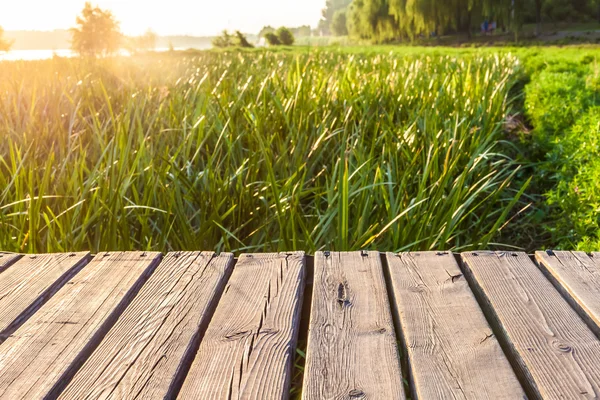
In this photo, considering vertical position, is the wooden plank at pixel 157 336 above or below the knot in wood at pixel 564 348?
above

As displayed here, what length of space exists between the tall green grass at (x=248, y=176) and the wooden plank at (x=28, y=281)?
367mm

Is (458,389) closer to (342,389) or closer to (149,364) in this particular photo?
(342,389)

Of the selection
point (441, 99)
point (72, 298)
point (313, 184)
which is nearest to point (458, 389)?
point (72, 298)

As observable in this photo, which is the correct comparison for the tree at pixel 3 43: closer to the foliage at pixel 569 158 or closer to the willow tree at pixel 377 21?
the willow tree at pixel 377 21

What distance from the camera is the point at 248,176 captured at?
8.92 feet

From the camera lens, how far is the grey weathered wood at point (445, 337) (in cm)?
103

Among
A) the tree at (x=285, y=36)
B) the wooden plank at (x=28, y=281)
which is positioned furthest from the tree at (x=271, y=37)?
the wooden plank at (x=28, y=281)

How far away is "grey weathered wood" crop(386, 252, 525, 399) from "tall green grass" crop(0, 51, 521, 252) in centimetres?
52

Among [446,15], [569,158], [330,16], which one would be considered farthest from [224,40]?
[330,16]

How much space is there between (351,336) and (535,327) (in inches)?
16.1

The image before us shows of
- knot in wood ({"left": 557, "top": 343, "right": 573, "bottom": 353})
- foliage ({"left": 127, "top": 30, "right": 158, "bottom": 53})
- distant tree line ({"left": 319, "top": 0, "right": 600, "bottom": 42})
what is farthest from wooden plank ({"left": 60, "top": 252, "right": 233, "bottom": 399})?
foliage ({"left": 127, "top": 30, "right": 158, "bottom": 53})

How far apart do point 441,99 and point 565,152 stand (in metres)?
0.96

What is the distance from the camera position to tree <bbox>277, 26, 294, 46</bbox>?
48219 millimetres

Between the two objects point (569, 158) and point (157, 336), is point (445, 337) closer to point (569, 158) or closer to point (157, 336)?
point (157, 336)
